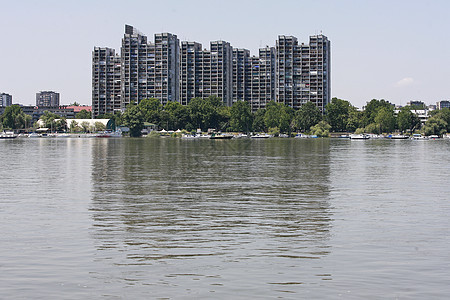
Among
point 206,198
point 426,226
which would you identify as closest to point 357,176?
point 206,198

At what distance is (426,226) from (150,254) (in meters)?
12.9

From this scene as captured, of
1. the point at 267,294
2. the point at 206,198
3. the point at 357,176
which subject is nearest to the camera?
the point at 267,294

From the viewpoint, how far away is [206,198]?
35.6m

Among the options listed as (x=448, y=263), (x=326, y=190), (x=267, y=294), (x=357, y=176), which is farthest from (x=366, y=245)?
(x=357, y=176)

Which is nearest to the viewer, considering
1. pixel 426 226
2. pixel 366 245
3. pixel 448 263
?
pixel 448 263

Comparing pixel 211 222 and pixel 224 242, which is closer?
pixel 224 242

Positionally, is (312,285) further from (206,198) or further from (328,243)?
(206,198)

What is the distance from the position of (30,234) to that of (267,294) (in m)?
12.2

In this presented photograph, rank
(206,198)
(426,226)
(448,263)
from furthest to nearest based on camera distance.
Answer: (206,198), (426,226), (448,263)

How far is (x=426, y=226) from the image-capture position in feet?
84.0

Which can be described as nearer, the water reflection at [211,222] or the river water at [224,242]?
the river water at [224,242]

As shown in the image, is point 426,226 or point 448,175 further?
point 448,175

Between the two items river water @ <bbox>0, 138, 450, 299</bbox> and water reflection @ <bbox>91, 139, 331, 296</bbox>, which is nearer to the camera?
river water @ <bbox>0, 138, 450, 299</bbox>

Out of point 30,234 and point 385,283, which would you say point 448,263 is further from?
point 30,234
